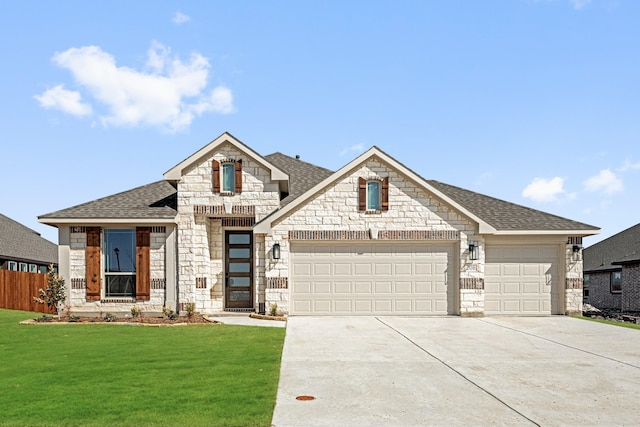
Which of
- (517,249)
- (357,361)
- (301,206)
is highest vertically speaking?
(301,206)

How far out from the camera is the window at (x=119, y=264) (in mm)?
A: 18453

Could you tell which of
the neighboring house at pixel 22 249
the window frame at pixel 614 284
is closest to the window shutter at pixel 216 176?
the neighboring house at pixel 22 249

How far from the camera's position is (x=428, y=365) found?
9.47 m

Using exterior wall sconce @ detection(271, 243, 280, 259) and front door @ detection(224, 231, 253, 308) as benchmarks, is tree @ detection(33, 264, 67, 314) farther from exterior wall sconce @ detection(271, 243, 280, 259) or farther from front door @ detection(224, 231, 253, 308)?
exterior wall sconce @ detection(271, 243, 280, 259)

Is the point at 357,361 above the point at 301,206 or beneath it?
beneath

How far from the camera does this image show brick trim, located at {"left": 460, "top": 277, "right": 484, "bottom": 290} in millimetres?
17844

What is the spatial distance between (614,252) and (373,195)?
70.8 ft

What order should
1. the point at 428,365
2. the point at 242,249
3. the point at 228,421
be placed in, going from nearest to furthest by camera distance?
the point at 228,421 < the point at 428,365 < the point at 242,249

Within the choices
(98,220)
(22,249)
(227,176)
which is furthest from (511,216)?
(22,249)

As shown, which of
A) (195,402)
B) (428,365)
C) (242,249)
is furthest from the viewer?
(242,249)

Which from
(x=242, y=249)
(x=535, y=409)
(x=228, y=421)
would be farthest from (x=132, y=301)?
(x=535, y=409)

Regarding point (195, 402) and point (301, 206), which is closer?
point (195, 402)

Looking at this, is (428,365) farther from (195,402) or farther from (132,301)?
(132,301)

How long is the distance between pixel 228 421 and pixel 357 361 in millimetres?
4212
